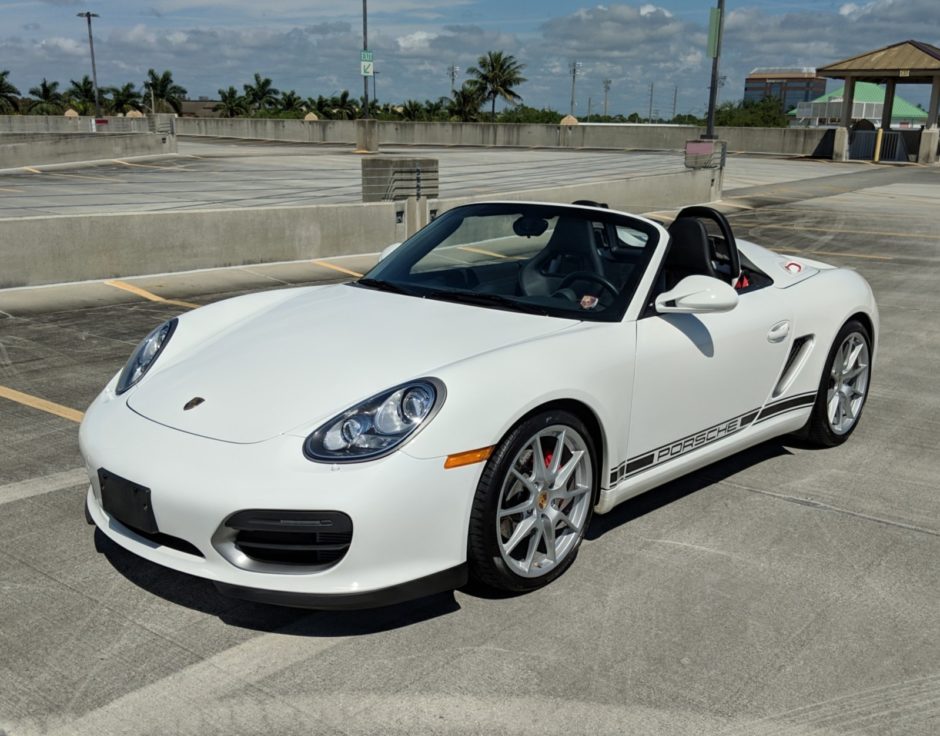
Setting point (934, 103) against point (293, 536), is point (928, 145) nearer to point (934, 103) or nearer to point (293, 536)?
point (934, 103)

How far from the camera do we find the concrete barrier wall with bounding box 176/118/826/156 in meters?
46.3

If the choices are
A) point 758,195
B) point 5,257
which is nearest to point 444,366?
point 5,257

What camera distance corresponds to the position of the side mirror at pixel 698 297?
4012mm

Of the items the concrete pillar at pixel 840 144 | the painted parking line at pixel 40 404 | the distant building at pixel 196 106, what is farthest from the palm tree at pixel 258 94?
the painted parking line at pixel 40 404

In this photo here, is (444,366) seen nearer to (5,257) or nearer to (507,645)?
(507,645)

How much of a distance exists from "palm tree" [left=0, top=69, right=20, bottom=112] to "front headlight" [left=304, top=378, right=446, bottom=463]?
8577 cm

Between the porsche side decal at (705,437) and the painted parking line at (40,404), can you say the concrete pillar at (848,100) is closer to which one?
the porsche side decal at (705,437)

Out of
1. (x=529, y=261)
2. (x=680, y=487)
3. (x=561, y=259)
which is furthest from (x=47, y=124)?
(x=680, y=487)

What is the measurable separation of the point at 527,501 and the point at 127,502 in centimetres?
141

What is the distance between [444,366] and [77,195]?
19162 millimetres

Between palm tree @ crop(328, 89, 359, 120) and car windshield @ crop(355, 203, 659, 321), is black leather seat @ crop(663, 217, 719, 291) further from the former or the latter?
palm tree @ crop(328, 89, 359, 120)

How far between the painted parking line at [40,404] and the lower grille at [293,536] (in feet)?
9.83

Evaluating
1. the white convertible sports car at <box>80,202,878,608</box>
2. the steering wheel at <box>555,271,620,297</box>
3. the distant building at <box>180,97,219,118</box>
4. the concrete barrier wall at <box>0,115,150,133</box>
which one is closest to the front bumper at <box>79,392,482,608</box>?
the white convertible sports car at <box>80,202,878,608</box>

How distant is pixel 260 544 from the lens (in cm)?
310
